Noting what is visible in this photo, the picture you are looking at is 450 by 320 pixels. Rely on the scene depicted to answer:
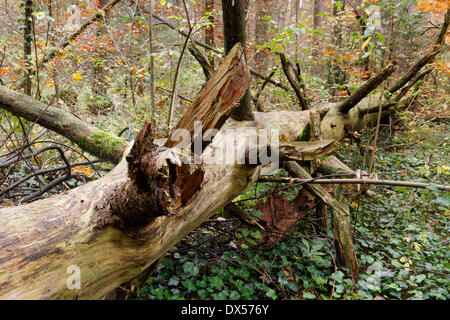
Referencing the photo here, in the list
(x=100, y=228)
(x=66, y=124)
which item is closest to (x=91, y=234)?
(x=100, y=228)

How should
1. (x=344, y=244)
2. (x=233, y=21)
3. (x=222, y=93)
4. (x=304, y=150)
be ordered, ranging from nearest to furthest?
(x=222, y=93), (x=304, y=150), (x=233, y=21), (x=344, y=244)

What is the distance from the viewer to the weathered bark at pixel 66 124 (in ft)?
9.96

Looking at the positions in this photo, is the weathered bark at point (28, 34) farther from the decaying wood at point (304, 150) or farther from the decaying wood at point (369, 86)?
the decaying wood at point (369, 86)

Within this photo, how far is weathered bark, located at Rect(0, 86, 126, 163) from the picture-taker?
304cm

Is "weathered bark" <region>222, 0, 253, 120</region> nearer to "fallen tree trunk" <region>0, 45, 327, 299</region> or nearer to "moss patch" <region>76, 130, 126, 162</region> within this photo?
"fallen tree trunk" <region>0, 45, 327, 299</region>

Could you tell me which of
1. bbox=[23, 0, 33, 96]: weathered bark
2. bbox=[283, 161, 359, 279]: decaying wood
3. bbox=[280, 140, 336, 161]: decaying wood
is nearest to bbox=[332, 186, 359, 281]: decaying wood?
bbox=[283, 161, 359, 279]: decaying wood

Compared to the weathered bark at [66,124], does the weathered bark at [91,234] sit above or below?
below

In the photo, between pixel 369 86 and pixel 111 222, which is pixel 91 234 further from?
pixel 369 86

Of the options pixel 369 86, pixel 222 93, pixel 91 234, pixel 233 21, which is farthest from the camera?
pixel 369 86

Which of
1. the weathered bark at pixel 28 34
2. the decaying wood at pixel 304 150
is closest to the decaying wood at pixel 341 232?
the decaying wood at pixel 304 150

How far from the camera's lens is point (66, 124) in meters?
3.15

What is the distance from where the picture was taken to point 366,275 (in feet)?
9.36
